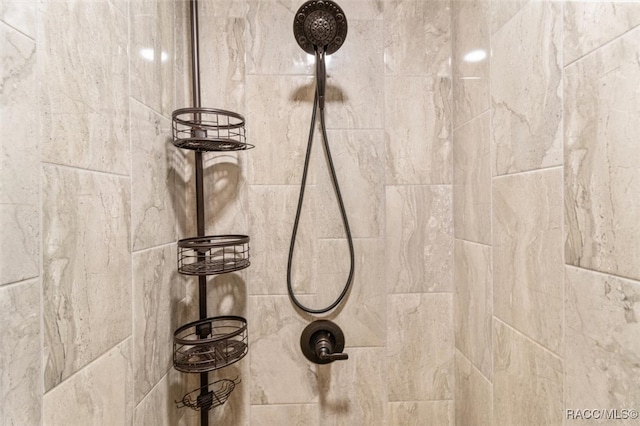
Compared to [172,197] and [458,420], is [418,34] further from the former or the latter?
[458,420]

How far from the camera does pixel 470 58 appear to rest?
41.1 inches

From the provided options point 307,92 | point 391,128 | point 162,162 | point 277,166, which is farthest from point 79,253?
point 391,128

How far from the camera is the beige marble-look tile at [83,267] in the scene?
54 cm

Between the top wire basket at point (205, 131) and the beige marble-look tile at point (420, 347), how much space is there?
0.79 meters

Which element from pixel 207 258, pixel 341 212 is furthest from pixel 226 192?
pixel 341 212

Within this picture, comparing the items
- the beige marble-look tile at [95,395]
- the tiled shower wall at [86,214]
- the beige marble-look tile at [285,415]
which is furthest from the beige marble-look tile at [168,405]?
the beige marble-look tile at [285,415]

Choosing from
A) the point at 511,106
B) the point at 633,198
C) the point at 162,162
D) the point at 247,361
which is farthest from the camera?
the point at 247,361

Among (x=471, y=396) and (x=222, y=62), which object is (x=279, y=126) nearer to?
(x=222, y=62)

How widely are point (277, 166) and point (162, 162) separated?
0.38 meters

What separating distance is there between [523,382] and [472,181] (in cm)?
58

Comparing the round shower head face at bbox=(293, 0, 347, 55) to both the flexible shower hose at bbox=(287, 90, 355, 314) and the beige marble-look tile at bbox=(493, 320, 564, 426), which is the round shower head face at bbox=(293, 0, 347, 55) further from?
the beige marble-look tile at bbox=(493, 320, 564, 426)

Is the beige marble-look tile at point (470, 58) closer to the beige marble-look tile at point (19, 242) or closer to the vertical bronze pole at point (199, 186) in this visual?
the vertical bronze pole at point (199, 186)

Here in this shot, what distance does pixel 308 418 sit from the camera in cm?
116

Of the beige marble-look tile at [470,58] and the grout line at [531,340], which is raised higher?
the beige marble-look tile at [470,58]
